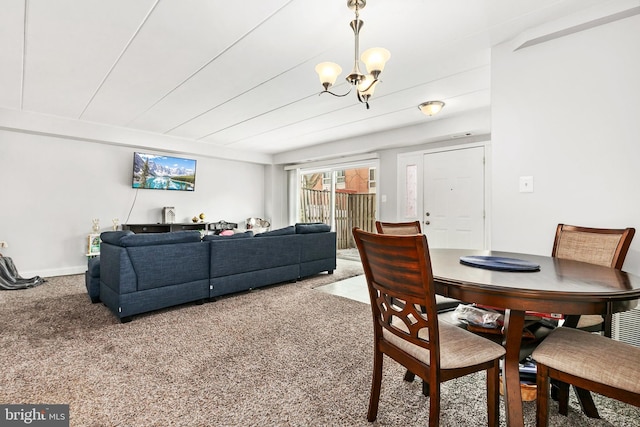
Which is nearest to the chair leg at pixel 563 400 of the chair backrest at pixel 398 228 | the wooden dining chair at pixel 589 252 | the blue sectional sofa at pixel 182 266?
the wooden dining chair at pixel 589 252

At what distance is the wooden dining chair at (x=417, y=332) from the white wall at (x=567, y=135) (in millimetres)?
1415

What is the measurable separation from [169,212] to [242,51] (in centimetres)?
414

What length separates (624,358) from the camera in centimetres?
108

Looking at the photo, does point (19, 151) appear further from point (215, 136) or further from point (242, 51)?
point (242, 51)

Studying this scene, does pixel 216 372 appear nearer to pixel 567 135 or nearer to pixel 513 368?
pixel 513 368

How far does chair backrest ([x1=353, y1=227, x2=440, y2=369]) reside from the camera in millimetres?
1075

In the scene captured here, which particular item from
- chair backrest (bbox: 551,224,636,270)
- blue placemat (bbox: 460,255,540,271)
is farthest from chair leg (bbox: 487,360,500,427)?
chair backrest (bbox: 551,224,636,270)

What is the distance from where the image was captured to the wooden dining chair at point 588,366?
1.01m

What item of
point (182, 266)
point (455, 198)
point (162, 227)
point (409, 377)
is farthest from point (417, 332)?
point (162, 227)

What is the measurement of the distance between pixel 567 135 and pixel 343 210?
212 inches

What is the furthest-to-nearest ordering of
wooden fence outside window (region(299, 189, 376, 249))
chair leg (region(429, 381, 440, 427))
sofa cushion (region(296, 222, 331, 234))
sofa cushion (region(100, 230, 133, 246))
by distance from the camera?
wooden fence outside window (region(299, 189, 376, 249))
sofa cushion (region(296, 222, 331, 234))
sofa cushion (region(100, 230, 133, 246))
chair leg (region(429, 381, 440, 427))

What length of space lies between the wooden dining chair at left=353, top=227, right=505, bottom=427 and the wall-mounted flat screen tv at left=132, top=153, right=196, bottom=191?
5377mm

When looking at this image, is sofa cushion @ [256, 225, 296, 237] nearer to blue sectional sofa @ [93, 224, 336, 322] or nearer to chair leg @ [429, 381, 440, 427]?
blue sectional sofa @ [93, 224, 336, 322]

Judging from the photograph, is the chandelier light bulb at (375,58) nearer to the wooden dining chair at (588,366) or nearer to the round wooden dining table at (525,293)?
the round wooden dining table at (525,293)
